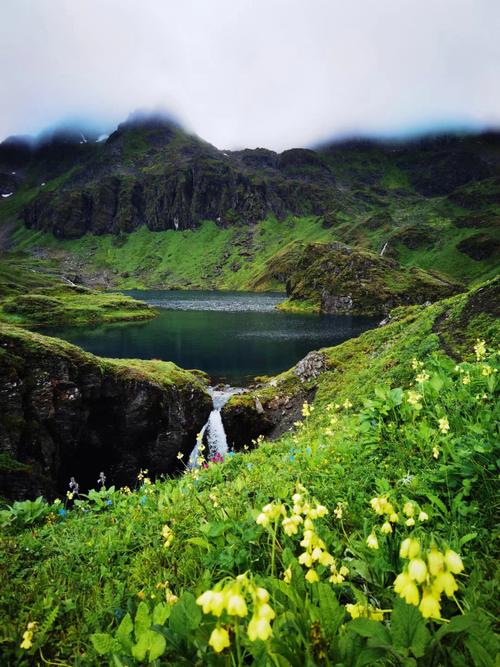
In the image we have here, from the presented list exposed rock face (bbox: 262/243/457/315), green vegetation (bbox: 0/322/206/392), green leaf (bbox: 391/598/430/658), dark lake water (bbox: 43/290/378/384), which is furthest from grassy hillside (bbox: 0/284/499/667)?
exposed rock face (bbox: 262/243/457/315)

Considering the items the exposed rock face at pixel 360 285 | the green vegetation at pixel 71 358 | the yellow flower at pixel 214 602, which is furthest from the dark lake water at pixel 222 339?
the yellow flower at pixel 214 602

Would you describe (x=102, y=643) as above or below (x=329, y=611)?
below

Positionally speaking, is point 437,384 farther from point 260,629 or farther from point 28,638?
point 28,638

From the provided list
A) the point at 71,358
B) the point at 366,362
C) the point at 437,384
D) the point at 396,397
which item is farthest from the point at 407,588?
the point at 366,362

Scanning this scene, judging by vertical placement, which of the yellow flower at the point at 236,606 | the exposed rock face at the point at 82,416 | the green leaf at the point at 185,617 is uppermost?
the yellow flower at the point at 236,606

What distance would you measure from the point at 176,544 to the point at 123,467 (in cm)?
2000

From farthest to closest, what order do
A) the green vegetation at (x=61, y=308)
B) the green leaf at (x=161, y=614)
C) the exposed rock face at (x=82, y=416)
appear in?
the green vegetation at (x=61, y=308), the exposed rock face at (x=82, y=416), the green leaf at (x=161, y=614)

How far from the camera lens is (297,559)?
3502 mm

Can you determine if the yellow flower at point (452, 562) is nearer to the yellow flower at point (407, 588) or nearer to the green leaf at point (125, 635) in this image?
the yellow flower at point (407, 588)

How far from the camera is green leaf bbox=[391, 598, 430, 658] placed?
2199mm

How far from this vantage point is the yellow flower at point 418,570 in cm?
191

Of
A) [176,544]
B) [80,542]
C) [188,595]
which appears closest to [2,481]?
[80,542]

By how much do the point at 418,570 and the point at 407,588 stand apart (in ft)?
0.60

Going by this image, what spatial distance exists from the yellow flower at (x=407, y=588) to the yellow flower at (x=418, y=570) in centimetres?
8
